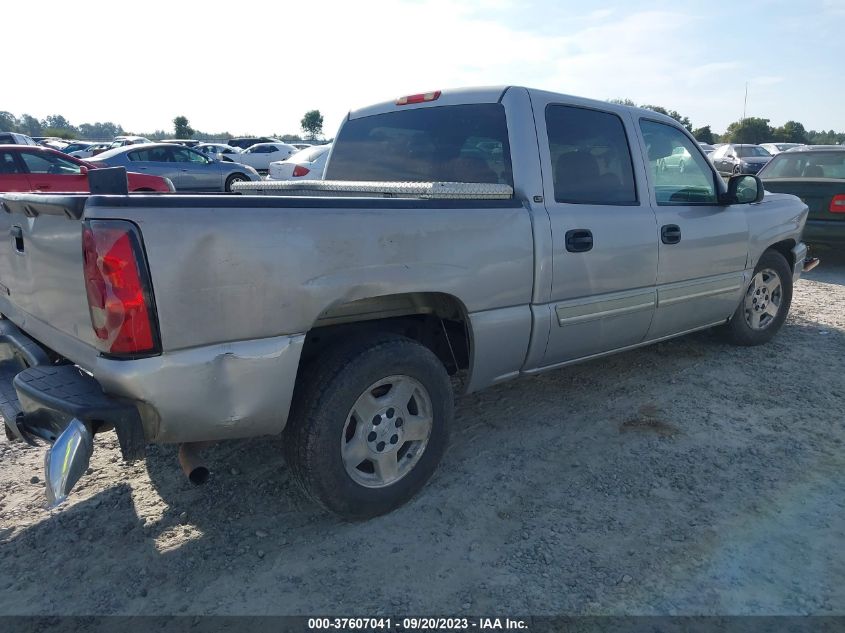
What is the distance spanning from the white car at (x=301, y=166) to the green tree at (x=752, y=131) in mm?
36803

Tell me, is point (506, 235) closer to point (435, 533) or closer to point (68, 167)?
point (435, 533)

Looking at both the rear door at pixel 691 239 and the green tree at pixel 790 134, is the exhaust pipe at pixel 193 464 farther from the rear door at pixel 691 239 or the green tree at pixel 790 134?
the green tree at pixel 790 134

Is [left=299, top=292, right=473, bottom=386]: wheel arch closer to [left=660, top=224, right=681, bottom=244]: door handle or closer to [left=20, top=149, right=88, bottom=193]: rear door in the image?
[left=660, top=224, right=681, bottom=244]: door handle

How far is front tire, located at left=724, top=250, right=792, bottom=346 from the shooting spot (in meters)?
5.23

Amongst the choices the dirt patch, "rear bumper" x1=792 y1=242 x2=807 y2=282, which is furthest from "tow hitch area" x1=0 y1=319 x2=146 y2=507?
"rear bumper" x1=792 y1=242 x2=807 y2=282

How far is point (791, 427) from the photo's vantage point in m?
3.89

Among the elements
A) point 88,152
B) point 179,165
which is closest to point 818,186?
point 179,165

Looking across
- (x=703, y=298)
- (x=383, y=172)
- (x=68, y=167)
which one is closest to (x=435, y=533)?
(x=383, y=172)

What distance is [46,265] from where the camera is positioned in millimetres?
2643

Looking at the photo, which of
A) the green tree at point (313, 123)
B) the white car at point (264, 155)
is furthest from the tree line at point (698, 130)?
the white car at point (264, 155)

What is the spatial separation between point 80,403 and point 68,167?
10468mm

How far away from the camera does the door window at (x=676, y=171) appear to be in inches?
165

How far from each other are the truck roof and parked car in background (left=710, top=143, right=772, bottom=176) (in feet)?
48.6

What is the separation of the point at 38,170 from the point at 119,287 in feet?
34.2
